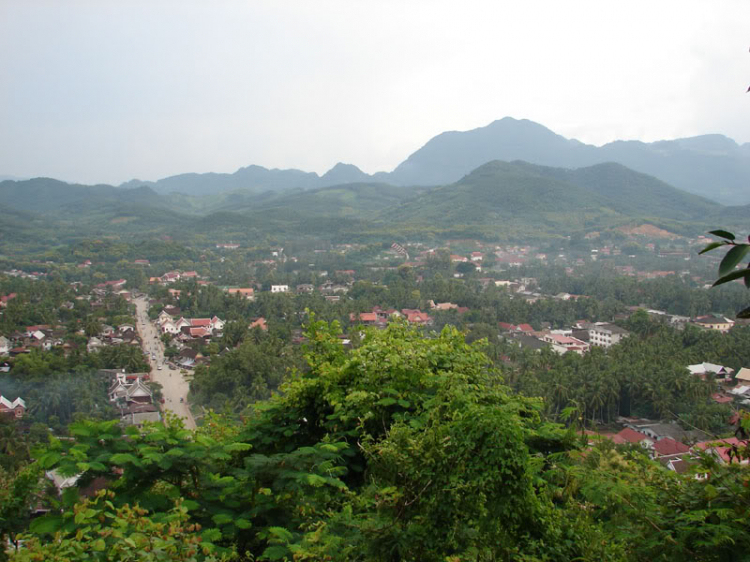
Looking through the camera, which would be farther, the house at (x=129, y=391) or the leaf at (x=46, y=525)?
the house at (x=129, y=391)

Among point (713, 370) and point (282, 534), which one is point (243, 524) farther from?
point (713, 370)

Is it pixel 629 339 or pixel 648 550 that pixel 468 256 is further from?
pixel 648 550

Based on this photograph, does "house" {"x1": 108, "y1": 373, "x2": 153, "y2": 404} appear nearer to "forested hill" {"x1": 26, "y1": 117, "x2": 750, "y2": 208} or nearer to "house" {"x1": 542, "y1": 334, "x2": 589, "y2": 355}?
"house" {"x1": 542, "y1": 334, "x2": 589, "y2": 355}

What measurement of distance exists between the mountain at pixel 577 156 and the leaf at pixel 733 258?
99.5 meters

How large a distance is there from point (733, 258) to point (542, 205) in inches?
2345

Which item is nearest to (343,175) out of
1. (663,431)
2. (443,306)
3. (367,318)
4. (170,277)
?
(170,277)

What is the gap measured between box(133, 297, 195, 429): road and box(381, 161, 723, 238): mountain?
32872 mm

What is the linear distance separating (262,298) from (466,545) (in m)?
20.1

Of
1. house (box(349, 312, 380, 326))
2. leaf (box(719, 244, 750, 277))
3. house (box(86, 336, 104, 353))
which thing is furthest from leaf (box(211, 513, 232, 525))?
house (box(349, 312, 380, 326))

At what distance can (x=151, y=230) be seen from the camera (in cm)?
5172

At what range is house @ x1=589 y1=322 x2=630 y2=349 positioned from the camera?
16.0 m

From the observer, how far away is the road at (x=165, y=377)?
1059 cm

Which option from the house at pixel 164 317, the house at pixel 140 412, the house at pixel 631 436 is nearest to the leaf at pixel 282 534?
the house at pixel 631 436

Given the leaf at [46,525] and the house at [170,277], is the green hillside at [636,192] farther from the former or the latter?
the leaf at [46,525]
